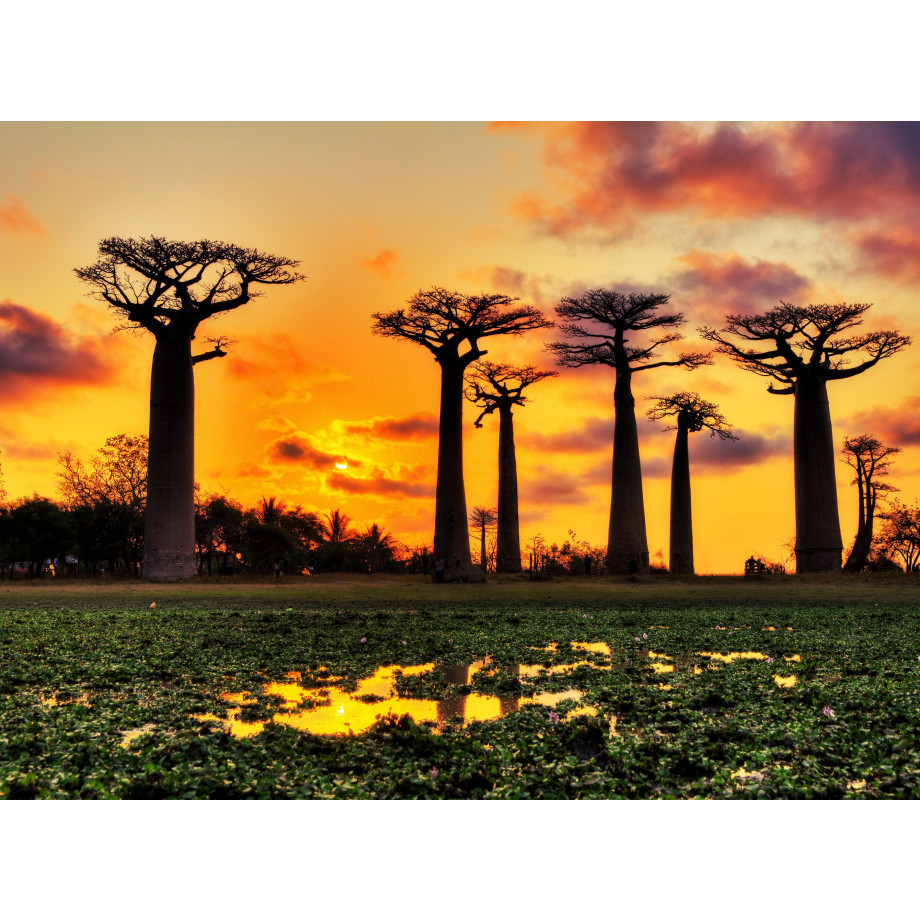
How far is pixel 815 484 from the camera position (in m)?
27.0

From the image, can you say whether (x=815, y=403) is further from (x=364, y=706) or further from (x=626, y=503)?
(x=364, y=706)

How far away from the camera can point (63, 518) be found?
36.7 meters

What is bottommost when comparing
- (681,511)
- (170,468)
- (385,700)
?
(385,700)

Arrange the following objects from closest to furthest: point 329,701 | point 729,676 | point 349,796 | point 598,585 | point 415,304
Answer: point 349,796 < point 329,701 < point 729,676 < point 598,585 < point 415,304

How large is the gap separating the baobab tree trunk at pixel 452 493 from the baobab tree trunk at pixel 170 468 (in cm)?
781

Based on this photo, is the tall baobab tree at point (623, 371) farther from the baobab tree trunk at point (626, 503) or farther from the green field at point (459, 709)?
the green field at point (459, 709)

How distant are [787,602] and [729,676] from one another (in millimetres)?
10201

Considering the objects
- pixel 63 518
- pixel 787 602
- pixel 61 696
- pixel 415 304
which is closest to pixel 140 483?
pixel 63 518

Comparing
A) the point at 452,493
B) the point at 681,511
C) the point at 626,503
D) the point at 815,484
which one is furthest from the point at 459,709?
the point at 681,511

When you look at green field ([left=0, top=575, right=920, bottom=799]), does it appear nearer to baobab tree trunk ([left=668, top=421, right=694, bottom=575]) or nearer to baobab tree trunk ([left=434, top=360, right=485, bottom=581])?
baobab tree trunk ([left=434, top=360, right=485, bottom=581])

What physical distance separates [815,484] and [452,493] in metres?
12.8

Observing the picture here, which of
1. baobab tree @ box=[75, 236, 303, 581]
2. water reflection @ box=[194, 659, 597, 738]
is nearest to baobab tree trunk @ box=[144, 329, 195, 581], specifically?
baobab tree @ box=[75, 236, 303, 581]

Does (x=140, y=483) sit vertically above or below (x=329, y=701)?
above

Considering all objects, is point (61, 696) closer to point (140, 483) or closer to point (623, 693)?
point (623, 693)
